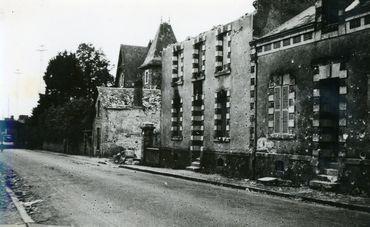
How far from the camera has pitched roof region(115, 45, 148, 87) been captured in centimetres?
5331

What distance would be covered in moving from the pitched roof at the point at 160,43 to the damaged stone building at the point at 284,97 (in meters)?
20.4

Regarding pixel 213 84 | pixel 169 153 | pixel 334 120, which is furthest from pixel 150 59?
pixel 334 120

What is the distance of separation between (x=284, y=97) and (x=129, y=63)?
3844cm

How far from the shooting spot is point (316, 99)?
1571cm

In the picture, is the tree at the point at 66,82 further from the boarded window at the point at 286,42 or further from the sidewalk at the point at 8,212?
the sidewalk at the point at 8,212

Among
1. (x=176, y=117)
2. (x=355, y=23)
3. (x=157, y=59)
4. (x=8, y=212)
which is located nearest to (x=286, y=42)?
(x=355, y=23)

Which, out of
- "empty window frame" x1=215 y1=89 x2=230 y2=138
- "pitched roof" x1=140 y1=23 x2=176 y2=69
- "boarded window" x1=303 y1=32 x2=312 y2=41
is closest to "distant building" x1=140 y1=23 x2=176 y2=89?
"pitched roof" x1=140 y1=23 x2=176 y2=69

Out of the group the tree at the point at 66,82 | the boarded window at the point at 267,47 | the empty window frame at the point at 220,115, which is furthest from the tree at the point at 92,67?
the boarded window at the point at 267,47

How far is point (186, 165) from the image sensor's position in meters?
24.9

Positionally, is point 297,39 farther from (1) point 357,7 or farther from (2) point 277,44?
(1) point 357,7

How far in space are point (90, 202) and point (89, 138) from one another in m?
34.2

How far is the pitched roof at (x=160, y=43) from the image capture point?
46.0 metres

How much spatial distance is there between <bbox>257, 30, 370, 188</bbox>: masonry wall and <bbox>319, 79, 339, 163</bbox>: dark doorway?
15.8 inches

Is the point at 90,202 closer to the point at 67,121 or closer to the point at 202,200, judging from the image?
the point at 202,200
